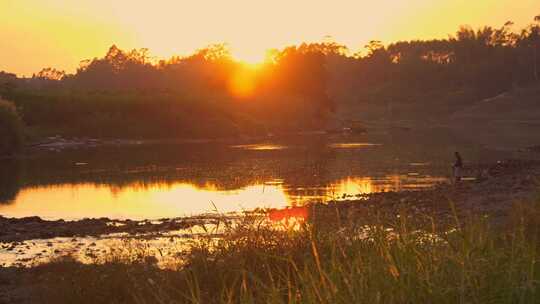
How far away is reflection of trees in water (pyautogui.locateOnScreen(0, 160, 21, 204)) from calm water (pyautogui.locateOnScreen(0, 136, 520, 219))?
0.17 feet

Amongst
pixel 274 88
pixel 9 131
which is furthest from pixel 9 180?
pixel 274 88

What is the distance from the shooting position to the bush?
6244 centimetres

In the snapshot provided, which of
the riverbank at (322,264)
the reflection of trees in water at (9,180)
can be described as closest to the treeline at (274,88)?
the reflection of trees in water at (9,180)

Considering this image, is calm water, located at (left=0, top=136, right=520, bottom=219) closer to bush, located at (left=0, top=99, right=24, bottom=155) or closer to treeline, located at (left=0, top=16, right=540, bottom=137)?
bush, located at (left=0, top=99, right=24, bottom=155)

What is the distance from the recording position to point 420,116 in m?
127

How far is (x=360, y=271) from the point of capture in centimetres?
876

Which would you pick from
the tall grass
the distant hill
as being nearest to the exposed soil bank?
the tall grass

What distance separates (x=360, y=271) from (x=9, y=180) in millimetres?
38048

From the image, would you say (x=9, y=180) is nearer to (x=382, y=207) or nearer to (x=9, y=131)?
(x=9, y=131)

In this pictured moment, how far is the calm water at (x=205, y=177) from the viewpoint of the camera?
30953 mm

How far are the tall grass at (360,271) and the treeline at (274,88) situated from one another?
64.0 m

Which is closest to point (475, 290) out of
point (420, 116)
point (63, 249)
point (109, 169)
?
point (63, 249)

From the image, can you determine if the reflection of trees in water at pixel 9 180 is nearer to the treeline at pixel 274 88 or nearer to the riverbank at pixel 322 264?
the riverbank at pixel 322 264

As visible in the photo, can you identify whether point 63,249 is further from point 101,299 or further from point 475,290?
point 475,290
